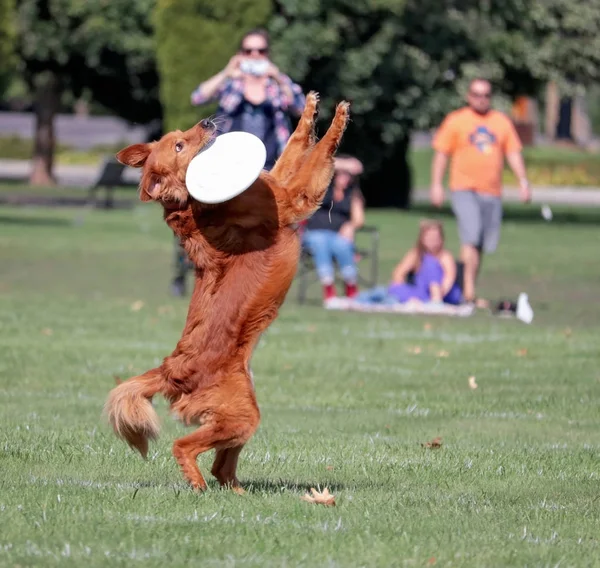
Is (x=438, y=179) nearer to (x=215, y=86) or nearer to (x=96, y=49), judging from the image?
(x=215, y=86)

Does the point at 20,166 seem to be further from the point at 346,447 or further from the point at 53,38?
the point at 346,447

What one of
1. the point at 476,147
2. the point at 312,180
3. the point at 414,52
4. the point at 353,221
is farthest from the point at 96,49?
the point at 312,180

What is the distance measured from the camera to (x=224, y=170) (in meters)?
6.32

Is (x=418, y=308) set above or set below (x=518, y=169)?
below

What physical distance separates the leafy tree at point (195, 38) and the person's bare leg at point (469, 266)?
49.8ft

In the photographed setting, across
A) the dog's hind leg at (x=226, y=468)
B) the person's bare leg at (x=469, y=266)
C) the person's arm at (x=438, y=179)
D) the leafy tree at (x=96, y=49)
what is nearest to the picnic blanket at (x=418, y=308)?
the person's bare leg at (x=469, y=266)

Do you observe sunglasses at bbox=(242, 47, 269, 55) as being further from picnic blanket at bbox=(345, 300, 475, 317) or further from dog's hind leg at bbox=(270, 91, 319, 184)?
dog's hind leg at bbox=(270, 91, 319, 184)

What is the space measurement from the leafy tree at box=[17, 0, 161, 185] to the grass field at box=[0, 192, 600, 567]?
60.6 feet

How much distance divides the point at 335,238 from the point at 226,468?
974 cm

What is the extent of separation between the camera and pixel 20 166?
63.2 metres

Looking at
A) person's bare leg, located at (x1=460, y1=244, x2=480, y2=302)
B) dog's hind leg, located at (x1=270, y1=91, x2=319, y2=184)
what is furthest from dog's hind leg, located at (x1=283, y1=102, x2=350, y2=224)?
person's bare leg, located at (x1=460, y1=244, x2=480, y2=302)

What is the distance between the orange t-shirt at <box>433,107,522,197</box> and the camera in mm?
14836

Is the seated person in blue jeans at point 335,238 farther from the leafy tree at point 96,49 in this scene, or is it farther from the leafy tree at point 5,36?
the leafy tree at point 96,49

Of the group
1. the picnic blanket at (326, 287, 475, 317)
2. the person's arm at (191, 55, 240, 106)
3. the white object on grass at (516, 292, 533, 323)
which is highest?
the person's arm at (191, 55, 240, 106)
